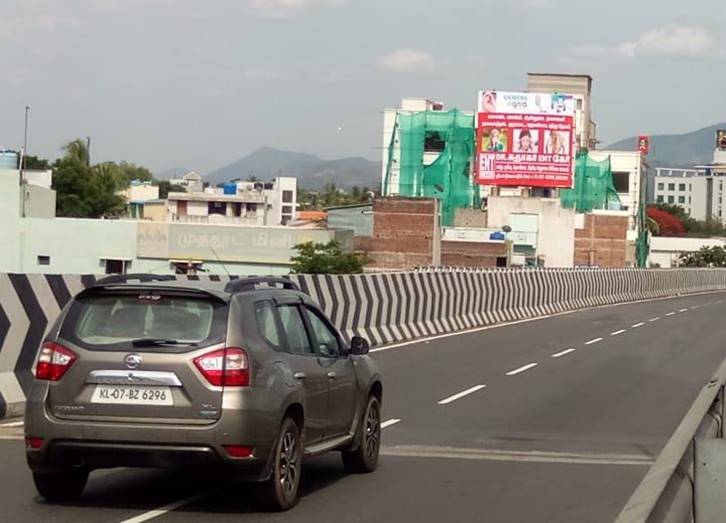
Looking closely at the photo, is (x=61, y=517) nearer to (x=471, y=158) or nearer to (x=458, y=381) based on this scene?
(x=458, y=381)

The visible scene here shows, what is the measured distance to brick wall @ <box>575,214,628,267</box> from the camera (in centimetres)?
9756

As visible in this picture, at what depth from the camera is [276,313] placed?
9.53m

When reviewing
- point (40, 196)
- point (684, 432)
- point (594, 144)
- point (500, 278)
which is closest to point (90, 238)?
point (40, 196)

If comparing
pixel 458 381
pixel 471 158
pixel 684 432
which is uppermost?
pixel 471 158

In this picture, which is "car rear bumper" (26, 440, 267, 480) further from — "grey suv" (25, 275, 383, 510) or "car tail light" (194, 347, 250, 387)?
"car tail light" (194, 347, 250, 387)

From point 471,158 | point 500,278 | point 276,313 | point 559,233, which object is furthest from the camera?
point 471,158

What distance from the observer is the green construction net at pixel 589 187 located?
333ft

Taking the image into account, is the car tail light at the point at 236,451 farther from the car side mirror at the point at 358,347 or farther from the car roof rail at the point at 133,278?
the car side mirror at the point at 358,347

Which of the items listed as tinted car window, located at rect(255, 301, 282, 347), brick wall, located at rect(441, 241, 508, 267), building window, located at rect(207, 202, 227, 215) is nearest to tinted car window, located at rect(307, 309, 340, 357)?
tinted car window, located at rect(255, 301, 282, 347)

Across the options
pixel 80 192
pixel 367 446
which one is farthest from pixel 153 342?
pixel 80 192

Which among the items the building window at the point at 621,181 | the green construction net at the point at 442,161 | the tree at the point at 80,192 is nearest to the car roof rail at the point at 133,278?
the green construction net at the point at 442,161

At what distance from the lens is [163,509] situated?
907 centimetres

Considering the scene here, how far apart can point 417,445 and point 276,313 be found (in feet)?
12.5

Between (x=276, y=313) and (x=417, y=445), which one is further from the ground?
(x=276, y=313)
